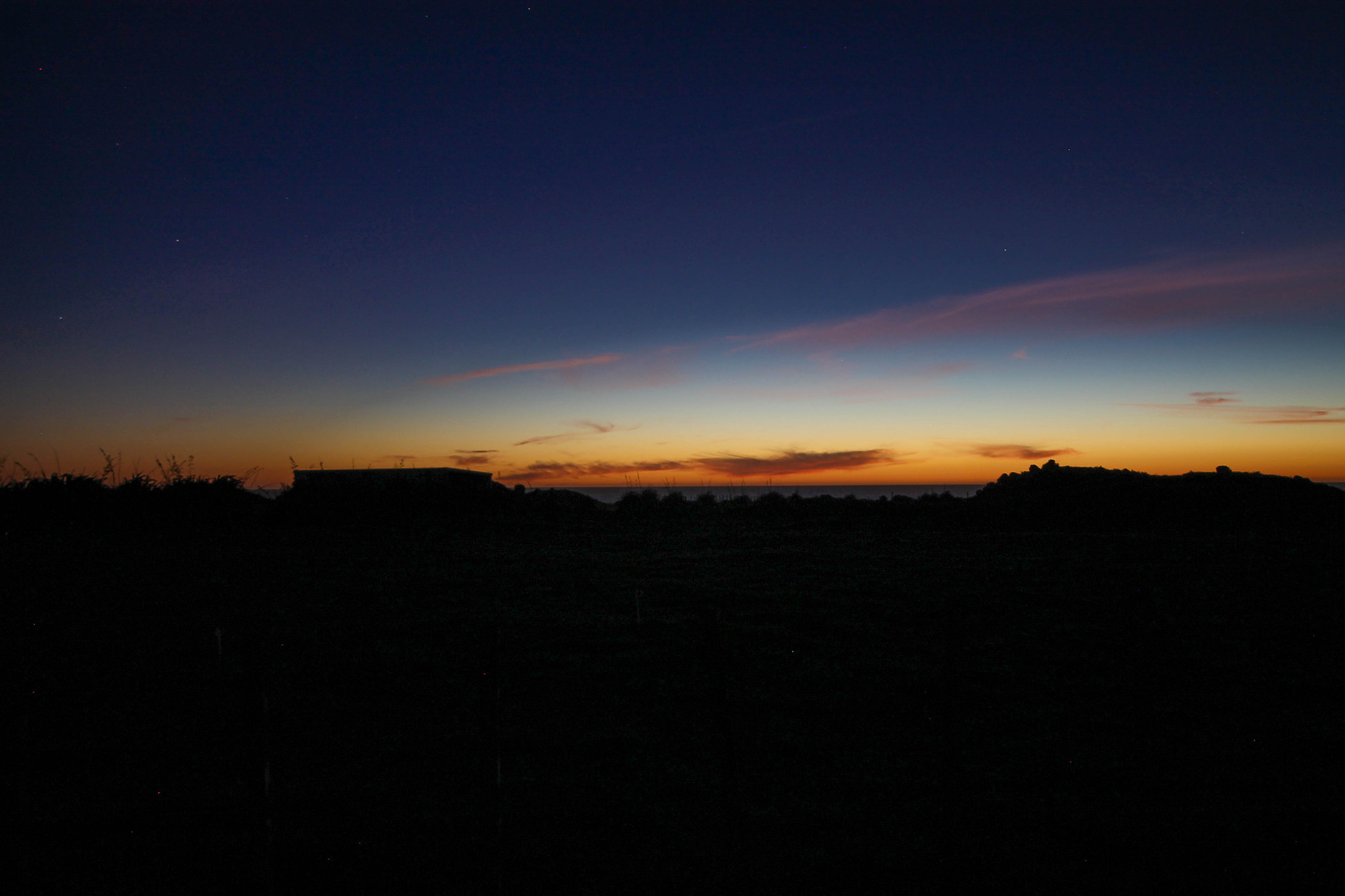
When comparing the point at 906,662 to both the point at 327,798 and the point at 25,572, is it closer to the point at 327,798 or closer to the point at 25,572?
the point at 327,798

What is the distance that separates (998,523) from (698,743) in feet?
68.4

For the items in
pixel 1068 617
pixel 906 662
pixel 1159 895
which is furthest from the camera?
pixel 1068 617

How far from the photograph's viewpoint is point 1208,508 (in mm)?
23484

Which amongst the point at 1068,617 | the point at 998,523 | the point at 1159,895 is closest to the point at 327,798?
the point at 1159,895

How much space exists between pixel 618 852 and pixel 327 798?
2.14m

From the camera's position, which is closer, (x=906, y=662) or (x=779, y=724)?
(x=779, y=724)

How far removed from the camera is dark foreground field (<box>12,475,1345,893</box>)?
409 cm

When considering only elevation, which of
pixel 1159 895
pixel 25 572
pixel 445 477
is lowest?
pixel 1159 895

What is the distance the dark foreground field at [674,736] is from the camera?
4090mm

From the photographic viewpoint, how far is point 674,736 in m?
5.86

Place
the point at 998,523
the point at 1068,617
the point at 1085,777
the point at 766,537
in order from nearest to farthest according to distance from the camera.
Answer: the point at 1085,777
the point at 1068,617
the point at 766,537
the point at 998,523

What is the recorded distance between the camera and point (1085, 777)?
520 cm

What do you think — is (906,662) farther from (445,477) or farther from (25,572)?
(445,477)

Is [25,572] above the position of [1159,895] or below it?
above
